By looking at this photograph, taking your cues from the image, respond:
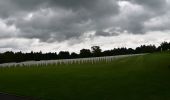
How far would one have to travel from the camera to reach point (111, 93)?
1409 cm

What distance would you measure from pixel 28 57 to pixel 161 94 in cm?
12702

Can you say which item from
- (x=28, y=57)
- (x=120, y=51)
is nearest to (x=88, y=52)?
(x=120, y=51)

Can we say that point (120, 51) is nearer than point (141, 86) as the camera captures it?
No

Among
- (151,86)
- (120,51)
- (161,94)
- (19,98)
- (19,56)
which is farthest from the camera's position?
(120,51)

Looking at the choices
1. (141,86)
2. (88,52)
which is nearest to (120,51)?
(88,52)

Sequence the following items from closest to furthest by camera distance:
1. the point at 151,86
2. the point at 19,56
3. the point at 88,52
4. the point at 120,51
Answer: the point at 151,86 < the point at 19,56 < the point at 88,52 < the point at 120,51

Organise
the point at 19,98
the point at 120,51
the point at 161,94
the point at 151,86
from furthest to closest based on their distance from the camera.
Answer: the point at 120,51 < the point at 151,86 < the point at 19,98 < the point at 161,94

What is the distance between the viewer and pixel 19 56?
443ft

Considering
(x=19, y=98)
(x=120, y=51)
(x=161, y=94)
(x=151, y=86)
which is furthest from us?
(x=120, y=51)

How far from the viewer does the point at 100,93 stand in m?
14.2

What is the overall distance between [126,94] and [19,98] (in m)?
5.14

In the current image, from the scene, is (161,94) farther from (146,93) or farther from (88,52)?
(88,52)

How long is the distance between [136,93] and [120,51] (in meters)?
173

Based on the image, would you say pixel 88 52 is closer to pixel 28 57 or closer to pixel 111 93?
pixel 28 57
